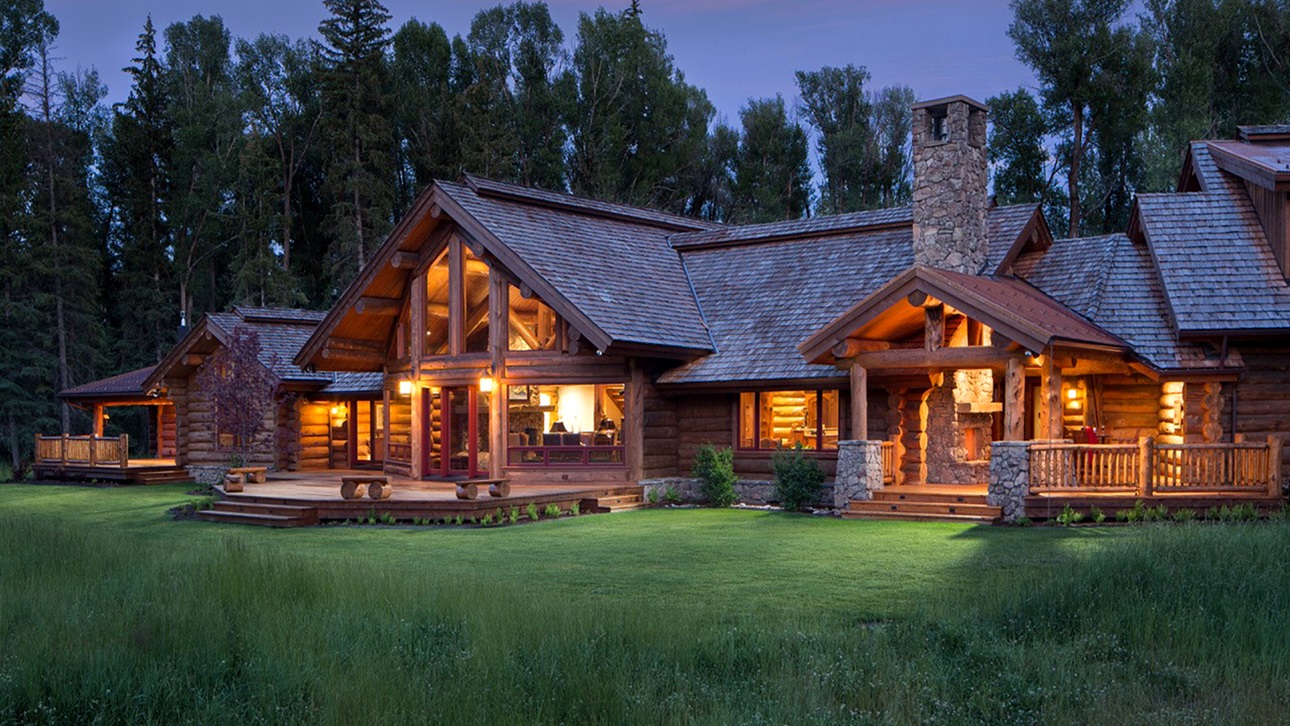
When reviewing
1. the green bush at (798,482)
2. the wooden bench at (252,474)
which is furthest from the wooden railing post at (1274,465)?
the wooden bench at (252,474)

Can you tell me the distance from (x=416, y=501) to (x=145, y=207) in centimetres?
3594

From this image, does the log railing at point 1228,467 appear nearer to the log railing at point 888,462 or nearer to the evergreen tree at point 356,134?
the log railing at point 888,462

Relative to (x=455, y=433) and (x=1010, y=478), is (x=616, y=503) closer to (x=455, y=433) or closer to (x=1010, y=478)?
(x=455, y=433)

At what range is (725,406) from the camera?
80.7 ft

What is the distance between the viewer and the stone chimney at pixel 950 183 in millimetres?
22422

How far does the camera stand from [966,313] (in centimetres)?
1922

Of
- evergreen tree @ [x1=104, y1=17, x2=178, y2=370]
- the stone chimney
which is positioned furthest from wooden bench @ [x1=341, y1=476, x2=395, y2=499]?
evergreen tree @ [x1=104, y1=17, x2=178, y2=370]

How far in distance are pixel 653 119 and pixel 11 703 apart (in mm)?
44822

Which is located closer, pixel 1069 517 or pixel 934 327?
pixel 1069 517

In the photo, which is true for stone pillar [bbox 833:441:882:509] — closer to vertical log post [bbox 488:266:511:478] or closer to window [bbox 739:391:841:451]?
window [bbox 739:391:841:451]

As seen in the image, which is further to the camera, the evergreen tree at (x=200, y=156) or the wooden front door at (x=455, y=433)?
the evergreen tree at (x=200, y=156)

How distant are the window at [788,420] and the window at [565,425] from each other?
8.81 feet

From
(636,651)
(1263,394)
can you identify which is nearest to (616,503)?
(1263,394)

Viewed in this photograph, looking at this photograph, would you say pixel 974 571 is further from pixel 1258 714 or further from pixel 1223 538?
pixel 1258 714
